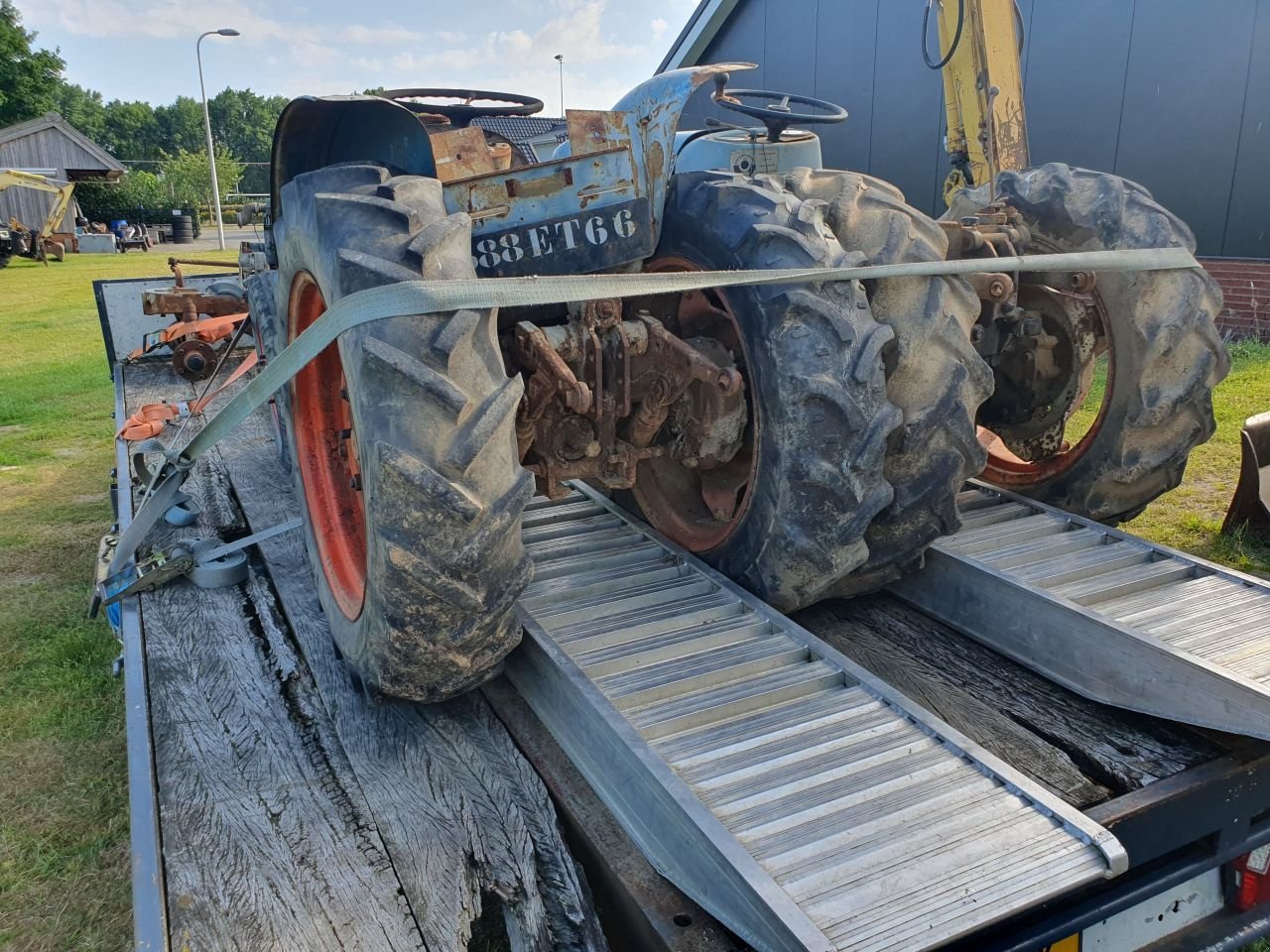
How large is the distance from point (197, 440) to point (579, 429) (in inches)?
51.3

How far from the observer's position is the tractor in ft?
7.37

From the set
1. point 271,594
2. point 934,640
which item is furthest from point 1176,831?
point 271,594

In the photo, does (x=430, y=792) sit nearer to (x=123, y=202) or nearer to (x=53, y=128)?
(x=123, y=202)

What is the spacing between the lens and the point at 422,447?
7.15ft

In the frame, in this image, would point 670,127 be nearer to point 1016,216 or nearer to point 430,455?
point 430,455

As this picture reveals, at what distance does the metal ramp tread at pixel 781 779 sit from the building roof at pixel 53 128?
55.8m

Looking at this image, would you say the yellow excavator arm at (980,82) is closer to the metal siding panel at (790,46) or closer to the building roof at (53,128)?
the metal siding panel at (790,46)

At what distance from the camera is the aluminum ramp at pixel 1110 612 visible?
2453 millimetres

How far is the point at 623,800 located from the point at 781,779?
1.15ft

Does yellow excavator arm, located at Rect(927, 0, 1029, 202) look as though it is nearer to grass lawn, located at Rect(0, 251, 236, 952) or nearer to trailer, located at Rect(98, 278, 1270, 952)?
trailer, located at Rect(98, 278, 1270, 952)

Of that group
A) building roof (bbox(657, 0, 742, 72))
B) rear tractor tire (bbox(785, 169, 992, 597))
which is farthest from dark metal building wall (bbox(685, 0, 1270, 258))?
rear tractor tire (bbox(785, 169, 992, 597))

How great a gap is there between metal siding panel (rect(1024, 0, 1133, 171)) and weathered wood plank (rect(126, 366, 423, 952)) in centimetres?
1017

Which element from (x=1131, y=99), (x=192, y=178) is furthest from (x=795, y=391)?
(x=192, y=178)

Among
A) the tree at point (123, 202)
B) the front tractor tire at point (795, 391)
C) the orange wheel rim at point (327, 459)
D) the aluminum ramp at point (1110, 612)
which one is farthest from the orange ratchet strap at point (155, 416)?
the tree at point (123, 202)
